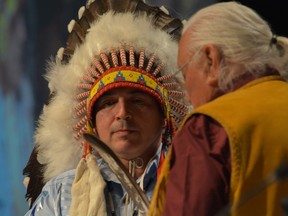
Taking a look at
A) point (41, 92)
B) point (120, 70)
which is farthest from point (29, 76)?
point (120, 70)

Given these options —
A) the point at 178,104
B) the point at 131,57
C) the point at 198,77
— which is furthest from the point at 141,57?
the point at 198,77

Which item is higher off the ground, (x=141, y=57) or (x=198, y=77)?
(x=198, y=77)

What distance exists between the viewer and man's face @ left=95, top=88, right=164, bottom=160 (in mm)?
3426

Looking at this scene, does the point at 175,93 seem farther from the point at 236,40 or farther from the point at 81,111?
the point at 236,40

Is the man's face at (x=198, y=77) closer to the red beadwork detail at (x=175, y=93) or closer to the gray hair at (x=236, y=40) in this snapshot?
the gray hair at (x=236, y=40)

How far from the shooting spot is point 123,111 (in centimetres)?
345

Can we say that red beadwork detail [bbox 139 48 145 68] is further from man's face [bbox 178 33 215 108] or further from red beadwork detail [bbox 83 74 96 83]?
man's face [bbox 178 33 215 108]

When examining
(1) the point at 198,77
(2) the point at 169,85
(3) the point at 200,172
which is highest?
(1) the point at 198,77

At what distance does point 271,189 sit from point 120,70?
5.10 feet

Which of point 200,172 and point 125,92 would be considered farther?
point 125,92

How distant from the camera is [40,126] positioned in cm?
397

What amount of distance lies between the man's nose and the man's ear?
1.13 m

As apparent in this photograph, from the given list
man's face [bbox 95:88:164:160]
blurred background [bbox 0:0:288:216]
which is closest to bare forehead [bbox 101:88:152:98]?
man's face [bbox 95:88:164:160]

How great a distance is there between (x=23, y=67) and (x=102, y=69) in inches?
34.1
